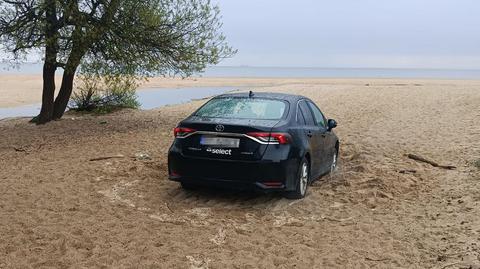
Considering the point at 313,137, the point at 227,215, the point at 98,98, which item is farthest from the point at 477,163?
the point at 98,98

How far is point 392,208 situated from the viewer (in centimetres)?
700

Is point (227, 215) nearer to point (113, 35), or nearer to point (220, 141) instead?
point (220, 141)

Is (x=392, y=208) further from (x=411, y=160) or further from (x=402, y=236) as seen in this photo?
(x=411, y=160)

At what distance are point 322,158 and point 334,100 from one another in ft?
56.0

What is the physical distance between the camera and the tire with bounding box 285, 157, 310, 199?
7.05m

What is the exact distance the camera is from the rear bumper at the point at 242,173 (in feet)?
21.7

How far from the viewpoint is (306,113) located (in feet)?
26.1

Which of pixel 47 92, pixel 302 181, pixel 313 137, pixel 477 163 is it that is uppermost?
pixel 47 92

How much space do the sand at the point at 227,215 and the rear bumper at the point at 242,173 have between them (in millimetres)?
345

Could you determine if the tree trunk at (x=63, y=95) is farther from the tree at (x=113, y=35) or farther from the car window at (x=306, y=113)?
the car window at (x=306, y=113)

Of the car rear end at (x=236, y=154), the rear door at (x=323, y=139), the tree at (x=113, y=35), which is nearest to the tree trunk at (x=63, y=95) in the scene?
the tree at (x=113, y=35)

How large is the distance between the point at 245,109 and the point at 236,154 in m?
0.94

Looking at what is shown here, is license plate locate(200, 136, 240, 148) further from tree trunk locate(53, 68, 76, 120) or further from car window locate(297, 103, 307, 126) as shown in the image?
tree trunk locate(53, 68, 76, 120)

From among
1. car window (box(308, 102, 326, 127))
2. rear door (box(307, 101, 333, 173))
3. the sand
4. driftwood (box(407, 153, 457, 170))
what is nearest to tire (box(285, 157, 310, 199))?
the sand
